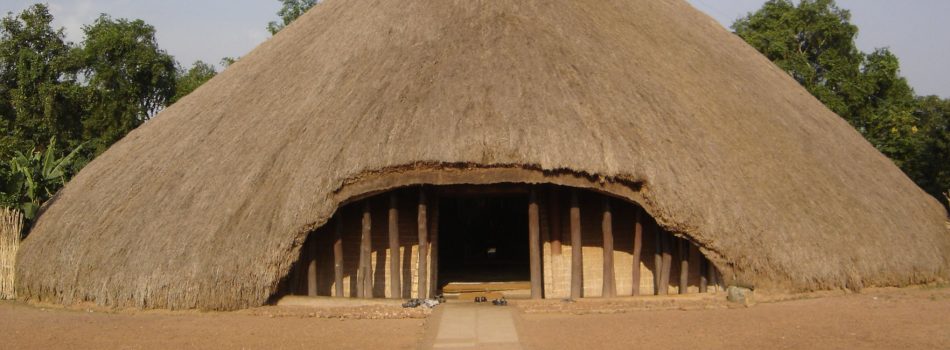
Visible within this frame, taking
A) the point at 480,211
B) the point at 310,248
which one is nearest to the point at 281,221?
the point at 310,248

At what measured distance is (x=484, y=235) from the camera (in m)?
19.7

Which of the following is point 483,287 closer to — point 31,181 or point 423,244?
point 423,244

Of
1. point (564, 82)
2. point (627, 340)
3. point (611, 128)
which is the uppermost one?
point (564, 82)

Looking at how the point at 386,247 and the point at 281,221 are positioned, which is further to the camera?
the point at 386,247

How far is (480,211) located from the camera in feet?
63.8

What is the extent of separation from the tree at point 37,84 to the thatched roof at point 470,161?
16.6 metres

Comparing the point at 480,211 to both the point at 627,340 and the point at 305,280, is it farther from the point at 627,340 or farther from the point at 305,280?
the point at 627,340

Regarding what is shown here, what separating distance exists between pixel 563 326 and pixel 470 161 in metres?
2.87

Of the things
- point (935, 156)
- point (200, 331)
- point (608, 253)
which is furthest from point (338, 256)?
point (935, 156)

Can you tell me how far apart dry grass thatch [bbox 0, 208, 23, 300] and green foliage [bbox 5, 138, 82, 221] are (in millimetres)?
769

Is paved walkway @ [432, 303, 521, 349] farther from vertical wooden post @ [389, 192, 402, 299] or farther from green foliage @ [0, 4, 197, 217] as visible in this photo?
green foliage @ [0, 4, 197, 217]

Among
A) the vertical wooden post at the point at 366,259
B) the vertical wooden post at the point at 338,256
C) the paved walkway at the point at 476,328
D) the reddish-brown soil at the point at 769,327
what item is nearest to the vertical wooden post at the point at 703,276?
the reddish-brown soil at the point at 769,327

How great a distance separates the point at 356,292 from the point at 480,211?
23.5ft

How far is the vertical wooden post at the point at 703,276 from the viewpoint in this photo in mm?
12227
